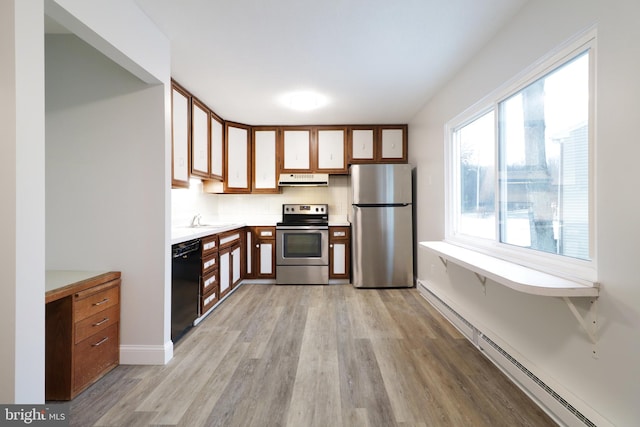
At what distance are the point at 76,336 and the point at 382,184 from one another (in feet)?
11.5

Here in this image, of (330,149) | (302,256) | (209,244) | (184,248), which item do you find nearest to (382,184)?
(330,149)

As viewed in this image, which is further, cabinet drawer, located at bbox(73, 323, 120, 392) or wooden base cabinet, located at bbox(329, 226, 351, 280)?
wooden base cabinet, located at bbox(329, 226, 351, 280)

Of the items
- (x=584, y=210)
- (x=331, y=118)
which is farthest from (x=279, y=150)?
(x=584, y=210)

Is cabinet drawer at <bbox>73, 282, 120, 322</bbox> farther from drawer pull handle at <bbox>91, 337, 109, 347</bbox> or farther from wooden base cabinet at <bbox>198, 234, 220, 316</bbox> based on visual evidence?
wooden base cabinet at <bbox>198, 234, 220, 316</bbox>

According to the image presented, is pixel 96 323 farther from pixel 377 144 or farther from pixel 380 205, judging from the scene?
pixel 377 144

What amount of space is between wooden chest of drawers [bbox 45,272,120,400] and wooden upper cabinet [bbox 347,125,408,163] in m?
3.54

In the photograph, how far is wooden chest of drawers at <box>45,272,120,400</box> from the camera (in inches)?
68.2

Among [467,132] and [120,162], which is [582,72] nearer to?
[467,132]

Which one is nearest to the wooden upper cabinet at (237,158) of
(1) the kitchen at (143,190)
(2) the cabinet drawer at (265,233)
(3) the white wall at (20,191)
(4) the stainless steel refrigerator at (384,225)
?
(2) the cabinet drawer at (265,233)

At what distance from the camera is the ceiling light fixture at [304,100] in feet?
11.0

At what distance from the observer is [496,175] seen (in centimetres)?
233

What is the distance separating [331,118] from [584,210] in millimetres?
3272

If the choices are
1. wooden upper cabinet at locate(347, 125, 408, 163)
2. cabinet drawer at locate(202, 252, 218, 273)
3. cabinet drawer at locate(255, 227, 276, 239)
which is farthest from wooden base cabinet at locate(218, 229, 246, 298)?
wooden upper cabinet at locate(347, 125, 408, 163)

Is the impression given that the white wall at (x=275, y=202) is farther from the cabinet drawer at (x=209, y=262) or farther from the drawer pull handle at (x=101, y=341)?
the drawer pull handle at (x=101, y=341)
